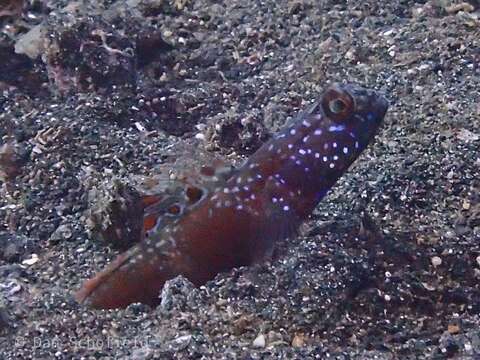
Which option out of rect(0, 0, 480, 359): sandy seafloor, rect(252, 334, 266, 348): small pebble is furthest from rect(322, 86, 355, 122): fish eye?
rect(252, 334, 266, 348): small pebble

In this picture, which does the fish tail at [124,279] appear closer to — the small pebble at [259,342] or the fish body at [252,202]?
the fish body at [252,202]

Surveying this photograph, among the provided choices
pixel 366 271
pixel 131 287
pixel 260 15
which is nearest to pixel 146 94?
pixel 260 15

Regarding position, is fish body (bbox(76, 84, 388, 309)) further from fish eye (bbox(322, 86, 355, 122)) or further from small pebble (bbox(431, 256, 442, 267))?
small pebble (bbox(431, 256, 442, 267))

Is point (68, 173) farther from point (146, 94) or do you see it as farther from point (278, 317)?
point (278, 317)

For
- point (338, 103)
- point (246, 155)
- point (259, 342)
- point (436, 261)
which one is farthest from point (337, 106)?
point (246, 155)

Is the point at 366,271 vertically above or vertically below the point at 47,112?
below

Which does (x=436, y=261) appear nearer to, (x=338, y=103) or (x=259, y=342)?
(x=338, y=103)
